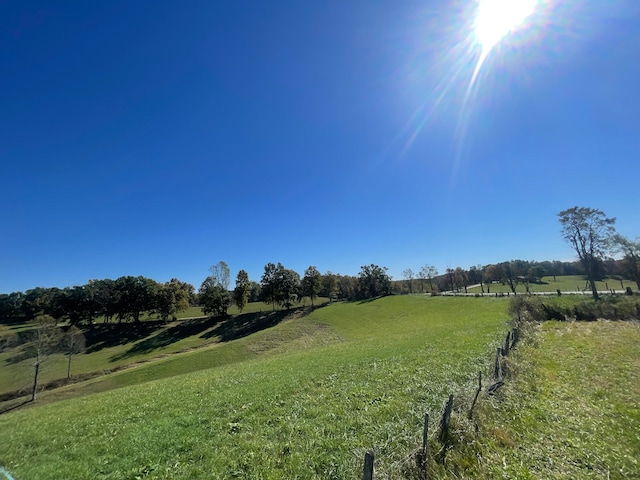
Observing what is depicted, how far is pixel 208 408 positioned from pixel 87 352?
5796 centimetres

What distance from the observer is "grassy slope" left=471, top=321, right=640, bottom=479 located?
244 inches

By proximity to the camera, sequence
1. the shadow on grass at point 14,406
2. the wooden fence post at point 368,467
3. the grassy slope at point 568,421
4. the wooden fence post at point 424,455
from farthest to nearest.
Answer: the shadow on grass at point 14,406, the grassy slope at point 568,421, the wooden fence post at point 424,455, the wooden fence post at point 368,467

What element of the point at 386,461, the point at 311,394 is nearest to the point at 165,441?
the point at 311,394

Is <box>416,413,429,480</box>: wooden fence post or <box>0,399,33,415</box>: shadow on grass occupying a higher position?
<box>416,413,429,480</box>: wooden fence post

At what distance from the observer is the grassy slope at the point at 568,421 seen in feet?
20.3

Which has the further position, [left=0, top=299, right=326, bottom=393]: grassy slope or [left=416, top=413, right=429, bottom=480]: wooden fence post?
[left=0, top=299, right=326, bottom=393]: grassy slope

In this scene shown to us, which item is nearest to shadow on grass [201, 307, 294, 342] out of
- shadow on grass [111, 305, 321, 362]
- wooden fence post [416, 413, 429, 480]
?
shadow on grass [111, 305, 321, 362]

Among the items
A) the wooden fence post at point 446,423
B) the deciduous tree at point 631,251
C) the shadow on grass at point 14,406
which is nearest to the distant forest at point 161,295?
the deciduous tree at point 631,251

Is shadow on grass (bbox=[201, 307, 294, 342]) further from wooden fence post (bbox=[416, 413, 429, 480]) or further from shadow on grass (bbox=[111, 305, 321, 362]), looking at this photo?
wooden fence post (bbox=[416, 413, 429, 480])

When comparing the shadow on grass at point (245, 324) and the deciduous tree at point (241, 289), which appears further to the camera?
the deciduous tree at point (241, 289)

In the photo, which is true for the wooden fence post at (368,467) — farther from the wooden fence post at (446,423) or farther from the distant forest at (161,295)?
the distant forest at (161,295)

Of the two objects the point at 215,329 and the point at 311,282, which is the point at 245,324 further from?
the point at 311,282

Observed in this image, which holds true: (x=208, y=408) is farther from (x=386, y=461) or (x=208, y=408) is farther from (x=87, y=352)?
(x=87, y=352)

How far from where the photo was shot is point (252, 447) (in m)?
6.96
